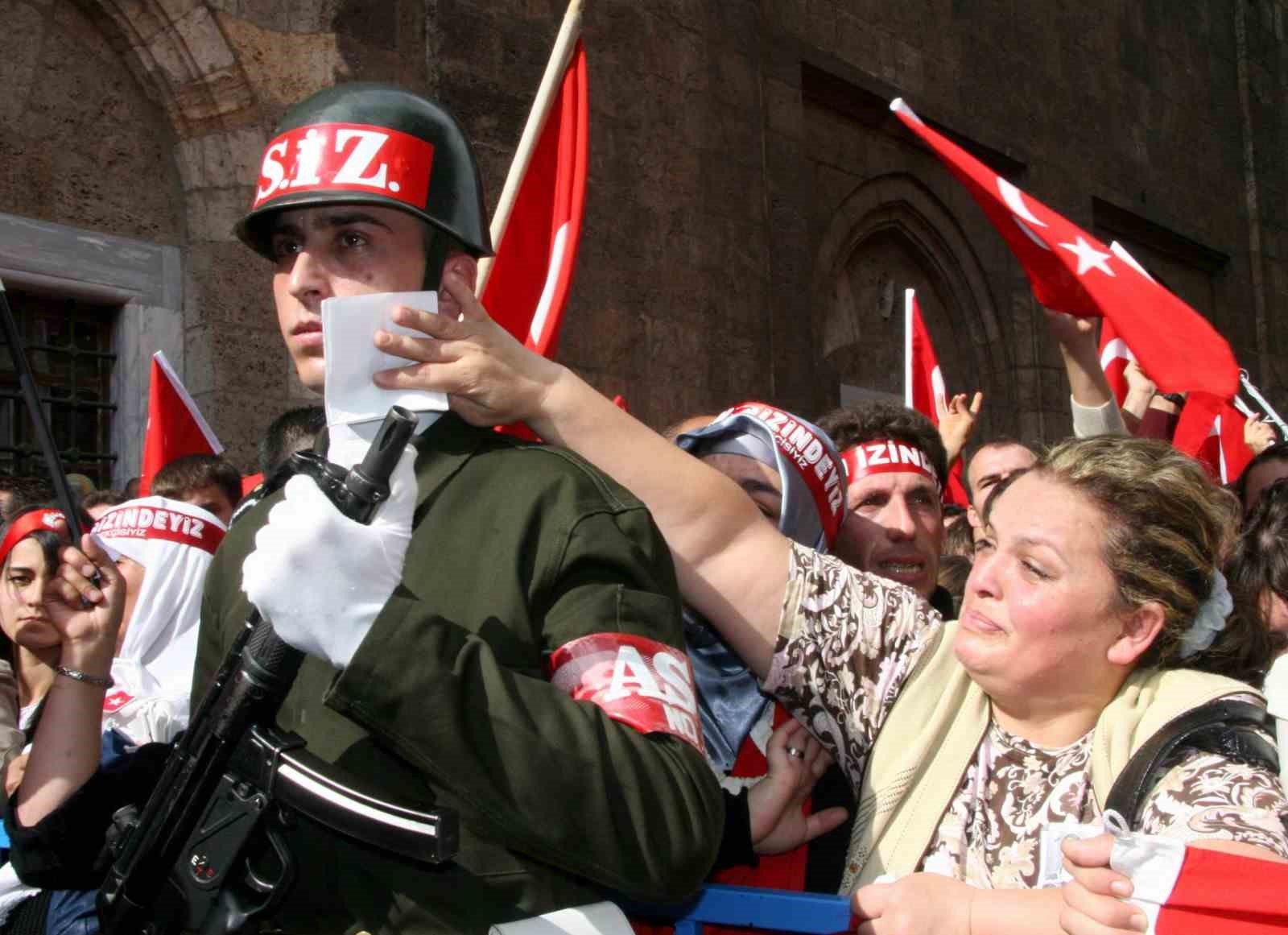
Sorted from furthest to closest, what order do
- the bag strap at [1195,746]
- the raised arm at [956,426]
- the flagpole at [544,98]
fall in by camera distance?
the raised arm at [956,426]
the flagpole at [544,98]
the bag strap at [1195,746]

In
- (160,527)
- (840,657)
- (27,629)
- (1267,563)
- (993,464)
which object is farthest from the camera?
A: (993,464)

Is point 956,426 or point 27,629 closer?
point 27,629

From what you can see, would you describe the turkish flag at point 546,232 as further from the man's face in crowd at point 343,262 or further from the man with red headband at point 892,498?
the man's face in crowd at point 343,262

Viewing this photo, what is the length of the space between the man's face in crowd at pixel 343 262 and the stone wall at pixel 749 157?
14.5 feet

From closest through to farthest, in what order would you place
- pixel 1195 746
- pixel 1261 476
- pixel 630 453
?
pixel 1195 746, pixel 630 453, pixel 1261 476

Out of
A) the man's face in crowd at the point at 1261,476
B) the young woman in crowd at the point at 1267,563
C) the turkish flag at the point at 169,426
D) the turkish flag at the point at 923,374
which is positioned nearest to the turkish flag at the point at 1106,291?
the man's face in crowd at the point at 1261,476

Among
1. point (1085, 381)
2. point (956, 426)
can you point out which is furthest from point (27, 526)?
point (956, 426)

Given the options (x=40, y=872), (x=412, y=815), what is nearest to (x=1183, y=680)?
(x=412, y=815)

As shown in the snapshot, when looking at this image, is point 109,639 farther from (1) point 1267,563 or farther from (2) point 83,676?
(1) point 1267,563

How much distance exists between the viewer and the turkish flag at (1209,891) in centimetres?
177

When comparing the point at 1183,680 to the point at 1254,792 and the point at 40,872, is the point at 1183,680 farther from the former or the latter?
the point at 40,872

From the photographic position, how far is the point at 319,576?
1.52 metres

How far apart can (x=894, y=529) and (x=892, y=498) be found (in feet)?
0.31

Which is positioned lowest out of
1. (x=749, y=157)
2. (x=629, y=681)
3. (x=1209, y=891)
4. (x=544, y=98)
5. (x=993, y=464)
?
(x=1209, y=891)
